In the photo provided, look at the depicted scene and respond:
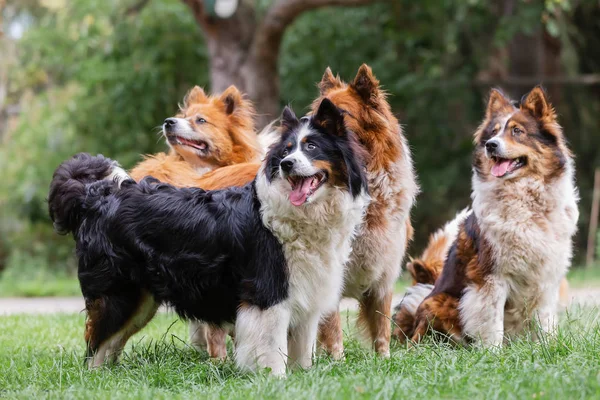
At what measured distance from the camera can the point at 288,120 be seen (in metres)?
5.06

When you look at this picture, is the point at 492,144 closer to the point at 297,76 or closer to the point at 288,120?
the point at 288,120

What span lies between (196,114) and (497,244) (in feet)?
9.51

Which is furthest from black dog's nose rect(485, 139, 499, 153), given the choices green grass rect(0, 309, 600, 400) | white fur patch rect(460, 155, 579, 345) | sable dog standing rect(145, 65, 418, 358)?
green grass rect(0, 309, 600, 400)

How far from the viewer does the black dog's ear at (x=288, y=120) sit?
5.02 metres

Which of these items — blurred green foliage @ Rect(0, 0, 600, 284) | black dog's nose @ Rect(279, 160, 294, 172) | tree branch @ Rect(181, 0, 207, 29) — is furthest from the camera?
blurred green foliage @ Rect(0, 0, 600, 284)

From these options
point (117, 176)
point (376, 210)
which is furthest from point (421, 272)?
point (117, 176)

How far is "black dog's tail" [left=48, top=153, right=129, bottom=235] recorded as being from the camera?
5500mm

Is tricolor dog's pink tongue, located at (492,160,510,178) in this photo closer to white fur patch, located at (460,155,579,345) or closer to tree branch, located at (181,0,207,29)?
white fur patch, located at (460,155,579,345)

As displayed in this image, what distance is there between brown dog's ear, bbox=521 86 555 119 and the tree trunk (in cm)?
707

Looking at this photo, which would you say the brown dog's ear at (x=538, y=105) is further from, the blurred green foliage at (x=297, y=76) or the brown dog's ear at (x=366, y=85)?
the blurred green foliage at (x=297, y=76)

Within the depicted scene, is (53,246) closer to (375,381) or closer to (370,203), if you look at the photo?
(370,203)

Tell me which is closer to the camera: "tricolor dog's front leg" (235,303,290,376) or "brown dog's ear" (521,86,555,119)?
"tricolor dog's front leg" (235,303,290,376)

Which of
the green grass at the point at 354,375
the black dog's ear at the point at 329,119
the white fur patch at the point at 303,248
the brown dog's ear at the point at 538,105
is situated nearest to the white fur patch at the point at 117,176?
the white fur patch at the point at 303,248

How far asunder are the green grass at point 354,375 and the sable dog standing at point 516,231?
0.41 metres
